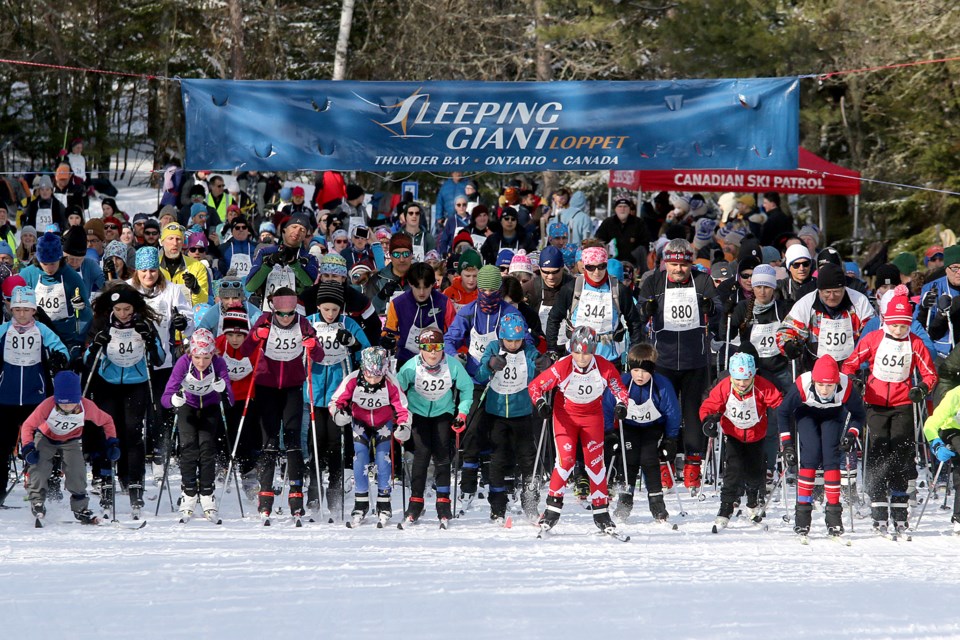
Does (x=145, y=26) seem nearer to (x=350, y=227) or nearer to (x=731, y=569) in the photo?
(x=350, y=227)

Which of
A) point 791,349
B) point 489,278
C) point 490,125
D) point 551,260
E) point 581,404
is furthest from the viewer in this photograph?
point 490,125

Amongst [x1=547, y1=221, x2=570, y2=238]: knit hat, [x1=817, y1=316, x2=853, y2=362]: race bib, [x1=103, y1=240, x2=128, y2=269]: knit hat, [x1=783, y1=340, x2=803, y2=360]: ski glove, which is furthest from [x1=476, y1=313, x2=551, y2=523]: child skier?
[x1=103, y1=240, x2=128, y2=269]: knit hat

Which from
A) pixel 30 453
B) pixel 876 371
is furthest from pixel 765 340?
pixel 30 453

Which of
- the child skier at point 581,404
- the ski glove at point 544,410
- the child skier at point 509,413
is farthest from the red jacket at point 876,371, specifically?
the child skier at point 509,413

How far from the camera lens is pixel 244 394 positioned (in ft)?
33.1

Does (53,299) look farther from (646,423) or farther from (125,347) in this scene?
(646,423)

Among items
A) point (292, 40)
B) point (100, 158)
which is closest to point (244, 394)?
point (100, 158)

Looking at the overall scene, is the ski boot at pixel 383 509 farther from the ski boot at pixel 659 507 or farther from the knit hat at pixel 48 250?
the knit hat at pixel 48 250

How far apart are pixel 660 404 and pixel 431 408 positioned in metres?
1.64

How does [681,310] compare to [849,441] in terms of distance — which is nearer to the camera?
[849,441]

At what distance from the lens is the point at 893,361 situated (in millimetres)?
9602

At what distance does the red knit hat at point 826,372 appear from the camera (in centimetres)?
916

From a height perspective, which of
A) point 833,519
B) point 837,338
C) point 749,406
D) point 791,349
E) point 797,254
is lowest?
point 833,519

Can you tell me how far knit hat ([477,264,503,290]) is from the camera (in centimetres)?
1009
